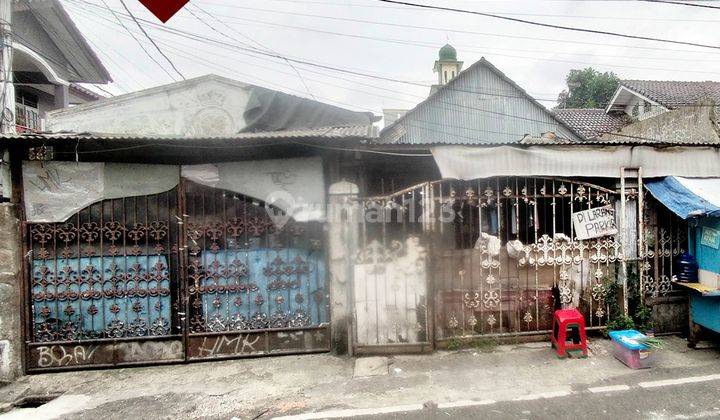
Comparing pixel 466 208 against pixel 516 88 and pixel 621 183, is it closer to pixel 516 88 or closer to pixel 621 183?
pixel 621 183

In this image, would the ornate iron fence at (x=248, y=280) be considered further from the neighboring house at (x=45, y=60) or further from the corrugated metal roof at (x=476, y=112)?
the corrugated metal roof at (x=476, y=112)

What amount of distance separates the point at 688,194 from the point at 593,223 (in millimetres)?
1275

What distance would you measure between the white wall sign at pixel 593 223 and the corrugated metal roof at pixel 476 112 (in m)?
17.3

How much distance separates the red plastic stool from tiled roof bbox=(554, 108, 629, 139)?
21.7m

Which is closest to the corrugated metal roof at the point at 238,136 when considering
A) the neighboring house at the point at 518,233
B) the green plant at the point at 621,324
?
the neighboring house at the point at 518,233

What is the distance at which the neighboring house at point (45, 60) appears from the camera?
1121 centimetres

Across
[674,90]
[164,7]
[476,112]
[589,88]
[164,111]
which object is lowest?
[164,7]

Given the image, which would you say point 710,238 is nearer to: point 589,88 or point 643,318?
point 643,318

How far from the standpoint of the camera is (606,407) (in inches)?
158

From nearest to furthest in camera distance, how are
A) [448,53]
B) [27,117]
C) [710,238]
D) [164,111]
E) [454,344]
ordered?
[710,238] → [454,344] → [164,111] → [27,117] → [448,53]

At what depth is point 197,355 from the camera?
5.46 metres

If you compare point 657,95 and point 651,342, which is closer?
point 651,342

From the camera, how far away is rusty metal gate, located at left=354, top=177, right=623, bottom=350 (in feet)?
18.2

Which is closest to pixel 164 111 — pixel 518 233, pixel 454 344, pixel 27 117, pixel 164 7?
pixel 164 7
